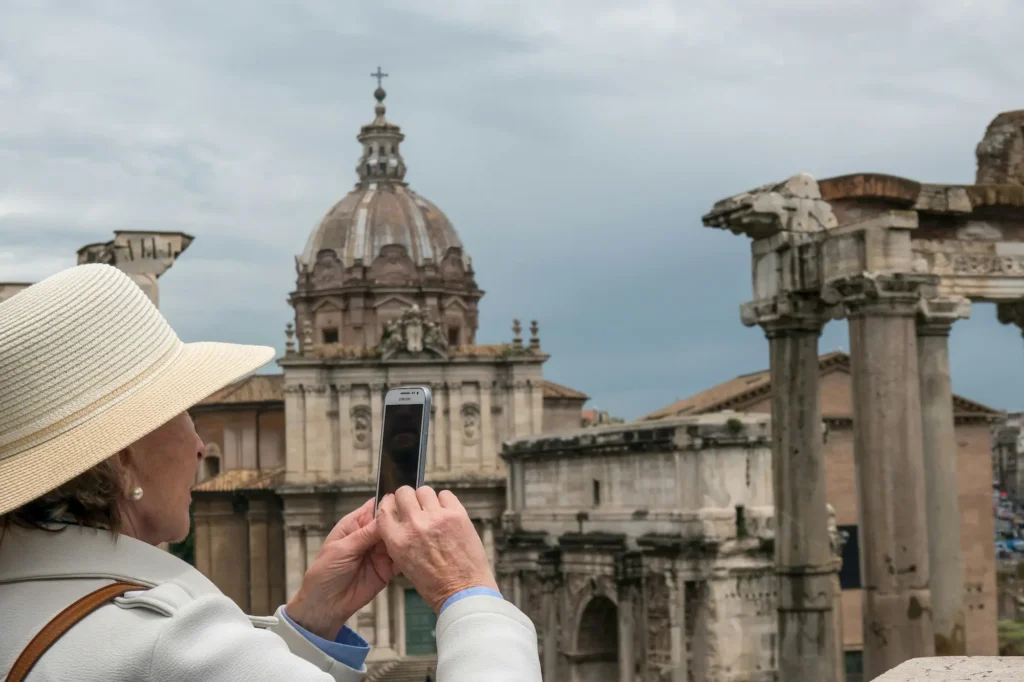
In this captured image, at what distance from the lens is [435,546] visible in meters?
2.72

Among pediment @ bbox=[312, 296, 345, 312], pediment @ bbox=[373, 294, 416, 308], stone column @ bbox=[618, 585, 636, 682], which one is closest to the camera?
stone column @ bbox=[618, 585, 636, 682]

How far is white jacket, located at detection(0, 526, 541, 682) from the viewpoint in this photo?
213cm

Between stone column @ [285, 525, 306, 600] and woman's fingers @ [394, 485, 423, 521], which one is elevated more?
woman's fingers @ [394, 485, 423, 521]

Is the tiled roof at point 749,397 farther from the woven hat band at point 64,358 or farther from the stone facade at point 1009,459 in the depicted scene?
the stone facade at point 1009,459

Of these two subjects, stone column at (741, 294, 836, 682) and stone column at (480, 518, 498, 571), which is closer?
stone column at (741, 294, 836, 682)

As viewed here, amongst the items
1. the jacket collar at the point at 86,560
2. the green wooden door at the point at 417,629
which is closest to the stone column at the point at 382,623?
the green wooden door at the point at 417,629

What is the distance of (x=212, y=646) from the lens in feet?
7.06

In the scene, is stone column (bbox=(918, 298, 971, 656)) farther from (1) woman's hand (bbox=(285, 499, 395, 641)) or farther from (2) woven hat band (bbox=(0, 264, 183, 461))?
(2) woven hat band (bbox=(0, 264, 183, 461))

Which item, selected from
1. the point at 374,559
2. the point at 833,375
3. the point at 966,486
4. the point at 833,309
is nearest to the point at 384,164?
the point at 833,375

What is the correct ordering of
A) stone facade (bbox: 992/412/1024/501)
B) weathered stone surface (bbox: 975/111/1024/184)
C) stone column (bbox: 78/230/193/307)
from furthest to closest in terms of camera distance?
stone facade (bbox: 992/412/1024/501)
weathered stone surface (bbox: 975/111/1024/184)
stone column (bbox: 78/230/193/307)

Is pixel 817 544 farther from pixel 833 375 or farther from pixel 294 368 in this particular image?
pixel 294 368

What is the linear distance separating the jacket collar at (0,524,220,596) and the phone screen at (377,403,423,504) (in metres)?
0.79

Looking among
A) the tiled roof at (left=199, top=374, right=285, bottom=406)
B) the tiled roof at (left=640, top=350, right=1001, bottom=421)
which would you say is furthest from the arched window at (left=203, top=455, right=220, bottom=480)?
the tiled roof at (left=640, top=350, right=1001, bottom=421)

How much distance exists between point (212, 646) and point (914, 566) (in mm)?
12371
